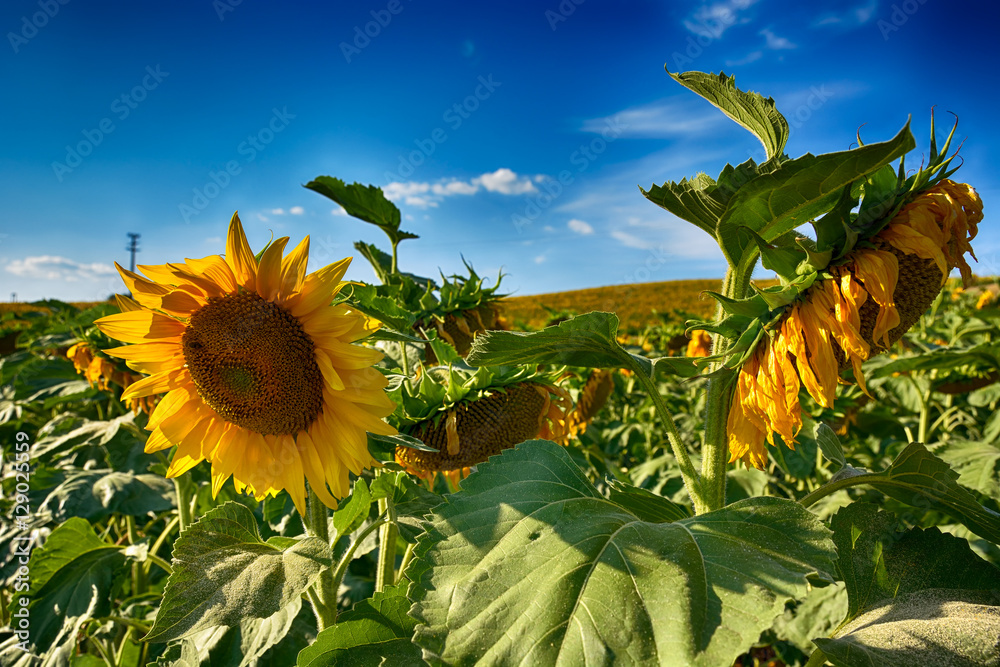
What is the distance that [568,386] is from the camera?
3174mm

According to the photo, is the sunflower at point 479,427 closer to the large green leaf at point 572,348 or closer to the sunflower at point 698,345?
the large green leaf at point 572,348

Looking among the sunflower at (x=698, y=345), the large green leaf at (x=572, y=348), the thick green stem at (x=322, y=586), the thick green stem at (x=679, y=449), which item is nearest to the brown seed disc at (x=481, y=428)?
the thick green stem at (x=322, y=586)

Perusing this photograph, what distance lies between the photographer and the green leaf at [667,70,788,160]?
3.51ft

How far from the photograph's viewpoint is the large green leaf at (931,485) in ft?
3.79

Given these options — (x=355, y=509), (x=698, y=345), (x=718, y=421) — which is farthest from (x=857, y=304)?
(x=698, y=345)

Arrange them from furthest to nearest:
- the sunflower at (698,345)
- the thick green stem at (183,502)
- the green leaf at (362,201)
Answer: the sunflower at (698,345) < the thick green stem at (183,502) < the green leaf at (362,201)

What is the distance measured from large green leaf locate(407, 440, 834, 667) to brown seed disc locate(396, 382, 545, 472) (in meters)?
0.61

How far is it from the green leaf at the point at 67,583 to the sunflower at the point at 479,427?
111cm

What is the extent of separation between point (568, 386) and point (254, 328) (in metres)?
A: 2.04

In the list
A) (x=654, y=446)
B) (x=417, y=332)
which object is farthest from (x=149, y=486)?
(x=654, y=446)

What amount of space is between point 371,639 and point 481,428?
2.12ft

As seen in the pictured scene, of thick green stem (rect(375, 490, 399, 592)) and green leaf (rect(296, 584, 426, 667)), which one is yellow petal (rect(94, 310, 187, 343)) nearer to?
thick green stem (rect(375, 490, 399, 592))

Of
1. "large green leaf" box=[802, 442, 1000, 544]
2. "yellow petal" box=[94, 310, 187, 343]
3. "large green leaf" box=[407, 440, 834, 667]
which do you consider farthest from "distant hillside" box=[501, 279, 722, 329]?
"large green leaf" box=[407, 440, 834, 667]

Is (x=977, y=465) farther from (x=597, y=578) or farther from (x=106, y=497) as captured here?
(x=106, y=497)
